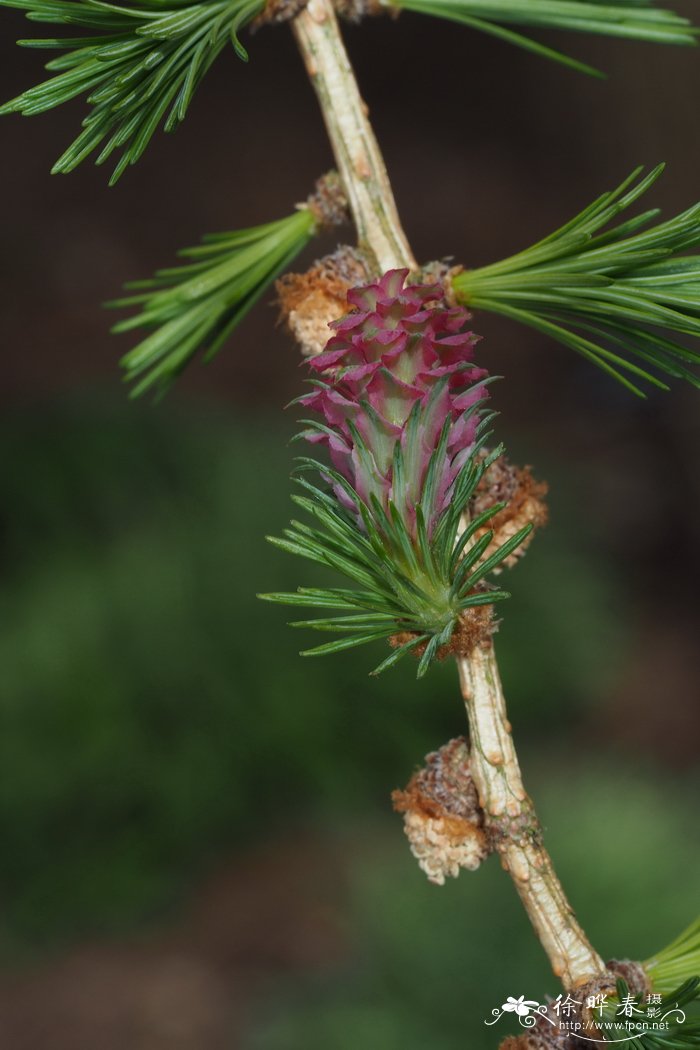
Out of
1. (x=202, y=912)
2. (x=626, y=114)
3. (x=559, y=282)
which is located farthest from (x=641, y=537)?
(x=559, y=282)

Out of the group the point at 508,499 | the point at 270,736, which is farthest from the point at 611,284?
the point at 270,736

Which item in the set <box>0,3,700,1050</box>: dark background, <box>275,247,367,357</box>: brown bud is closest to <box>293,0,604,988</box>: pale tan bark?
<box>275,247,367,357</box>: brown bud

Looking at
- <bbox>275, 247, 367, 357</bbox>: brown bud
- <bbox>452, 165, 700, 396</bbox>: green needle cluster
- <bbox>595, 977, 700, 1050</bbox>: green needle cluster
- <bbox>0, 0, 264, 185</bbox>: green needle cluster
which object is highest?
<bbox>0, 0, 264, 185</bbox>: green needle cluster

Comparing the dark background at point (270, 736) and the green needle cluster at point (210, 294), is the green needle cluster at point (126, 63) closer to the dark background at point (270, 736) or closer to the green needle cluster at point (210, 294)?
the green needle cluster at point (210, 294)

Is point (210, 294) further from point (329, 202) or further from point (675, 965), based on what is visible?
point (675, 965)

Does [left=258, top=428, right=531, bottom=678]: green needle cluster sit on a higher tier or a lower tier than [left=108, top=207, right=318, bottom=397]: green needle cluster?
lower

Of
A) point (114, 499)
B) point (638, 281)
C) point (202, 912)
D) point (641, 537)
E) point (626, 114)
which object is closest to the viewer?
point (638, 281)

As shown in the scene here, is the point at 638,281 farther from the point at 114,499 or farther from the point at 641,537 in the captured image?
the point at 641,537

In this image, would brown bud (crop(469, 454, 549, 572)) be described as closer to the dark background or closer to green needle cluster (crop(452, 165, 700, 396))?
green needle cluster (crop(452, 165, 700, 396))
